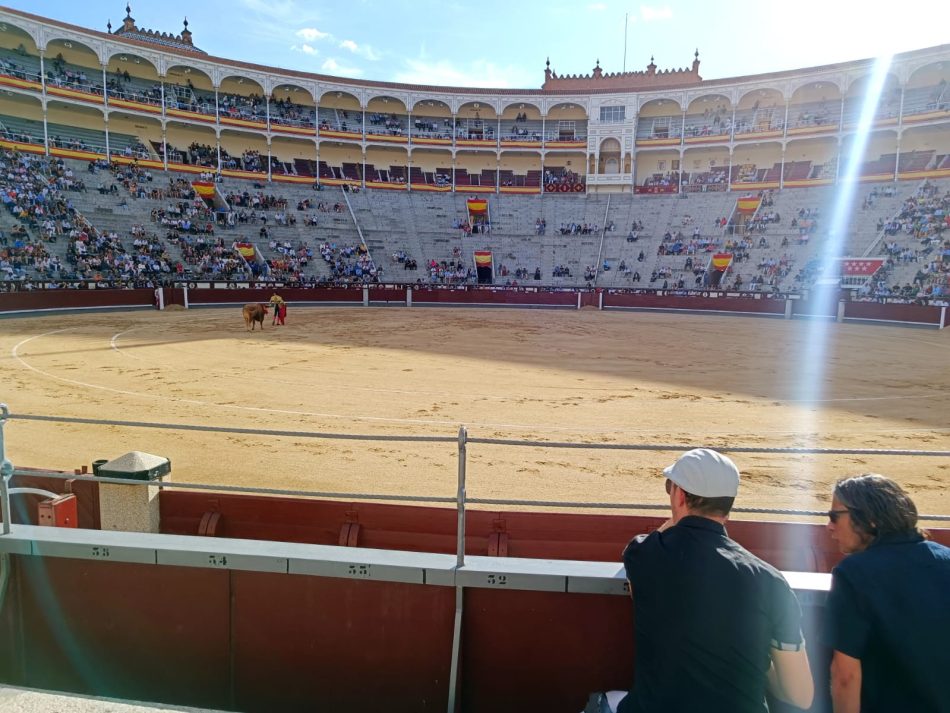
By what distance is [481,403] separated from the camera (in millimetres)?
11398

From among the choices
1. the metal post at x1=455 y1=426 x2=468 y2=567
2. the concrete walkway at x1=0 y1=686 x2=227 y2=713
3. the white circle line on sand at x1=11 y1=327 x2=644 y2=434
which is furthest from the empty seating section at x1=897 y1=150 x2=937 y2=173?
the concrete walkway at x1=0 y1=686 x2=227 y2=713

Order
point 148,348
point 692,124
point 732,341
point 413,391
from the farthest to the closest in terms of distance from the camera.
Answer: point 692,124, point 732,341, point 148,348, point 413,391

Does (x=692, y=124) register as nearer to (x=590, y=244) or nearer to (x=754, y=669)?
(x=590, y=244)

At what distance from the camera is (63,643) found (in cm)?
342

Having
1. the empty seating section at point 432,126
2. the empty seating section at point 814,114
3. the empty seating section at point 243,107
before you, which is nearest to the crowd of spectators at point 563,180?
the empty seating section at point 432,126

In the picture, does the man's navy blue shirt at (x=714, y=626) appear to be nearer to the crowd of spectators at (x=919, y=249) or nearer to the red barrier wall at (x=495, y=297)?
the crowd of spectators at (x=919, y=249)

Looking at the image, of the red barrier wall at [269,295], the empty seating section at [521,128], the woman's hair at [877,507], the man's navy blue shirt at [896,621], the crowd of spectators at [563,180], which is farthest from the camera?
the empty seating section at [521,128]

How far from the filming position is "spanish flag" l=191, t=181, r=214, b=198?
1666 inches

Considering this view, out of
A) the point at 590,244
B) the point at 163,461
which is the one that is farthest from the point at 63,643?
the point at 590,244

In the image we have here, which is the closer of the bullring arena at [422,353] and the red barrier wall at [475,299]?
the bullring arena at [422,353]

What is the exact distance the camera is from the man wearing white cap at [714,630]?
81.5 inches

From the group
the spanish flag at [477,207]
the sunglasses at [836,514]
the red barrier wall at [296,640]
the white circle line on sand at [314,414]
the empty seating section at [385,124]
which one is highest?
the empty seating section at [385,124]

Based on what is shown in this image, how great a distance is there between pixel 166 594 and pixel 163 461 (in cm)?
191

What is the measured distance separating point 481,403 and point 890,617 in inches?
371
